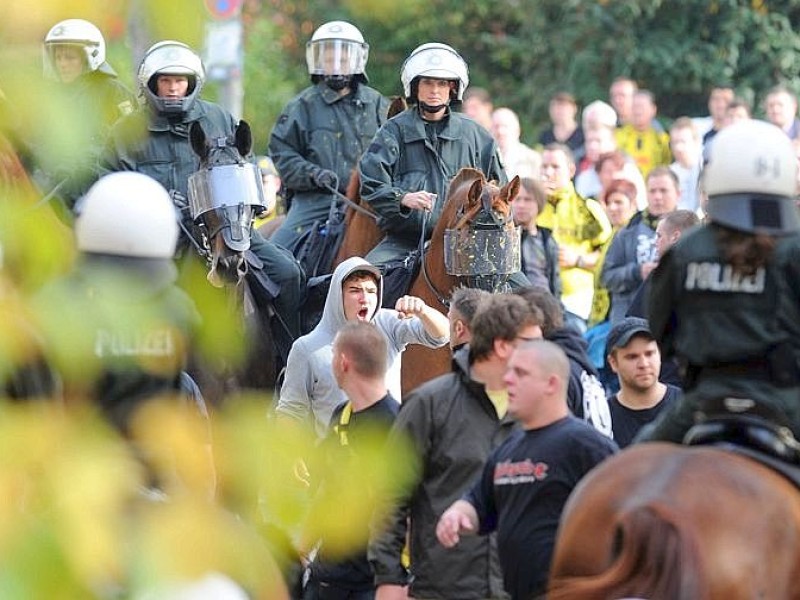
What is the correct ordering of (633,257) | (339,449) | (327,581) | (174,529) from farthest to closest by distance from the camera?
(633,257), (327,581), (339,449), (174,529)

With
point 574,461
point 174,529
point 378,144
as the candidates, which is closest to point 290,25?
point 174,529

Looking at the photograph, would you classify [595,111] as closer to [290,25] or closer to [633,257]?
[633,257]

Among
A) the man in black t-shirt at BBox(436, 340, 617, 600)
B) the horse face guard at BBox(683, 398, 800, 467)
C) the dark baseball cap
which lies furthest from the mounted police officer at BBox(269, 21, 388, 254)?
the horse face guard at BBox(683, 398, 800, 467)

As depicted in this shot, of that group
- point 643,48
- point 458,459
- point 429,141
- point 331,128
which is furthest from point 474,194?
point 643,48

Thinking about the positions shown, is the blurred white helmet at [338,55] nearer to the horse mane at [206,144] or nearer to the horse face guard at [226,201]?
the horse mane at [206,144]

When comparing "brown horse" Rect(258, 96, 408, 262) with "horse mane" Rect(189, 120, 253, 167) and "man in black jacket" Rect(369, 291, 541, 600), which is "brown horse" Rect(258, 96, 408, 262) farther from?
"man in black jacket" Rect(369, 291, 541, 600)

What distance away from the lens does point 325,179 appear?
14219mm

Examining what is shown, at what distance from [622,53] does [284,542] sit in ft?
72.0

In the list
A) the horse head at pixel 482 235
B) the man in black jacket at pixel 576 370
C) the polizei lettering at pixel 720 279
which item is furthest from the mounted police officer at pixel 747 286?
the horse head at pixel 482 235

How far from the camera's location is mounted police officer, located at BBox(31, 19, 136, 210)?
8.68 ft

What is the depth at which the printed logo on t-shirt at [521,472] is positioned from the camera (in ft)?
21.9

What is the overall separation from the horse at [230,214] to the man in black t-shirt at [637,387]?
8.52 feet

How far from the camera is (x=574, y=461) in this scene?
6668mm

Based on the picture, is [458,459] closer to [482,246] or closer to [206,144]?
[482,246]
